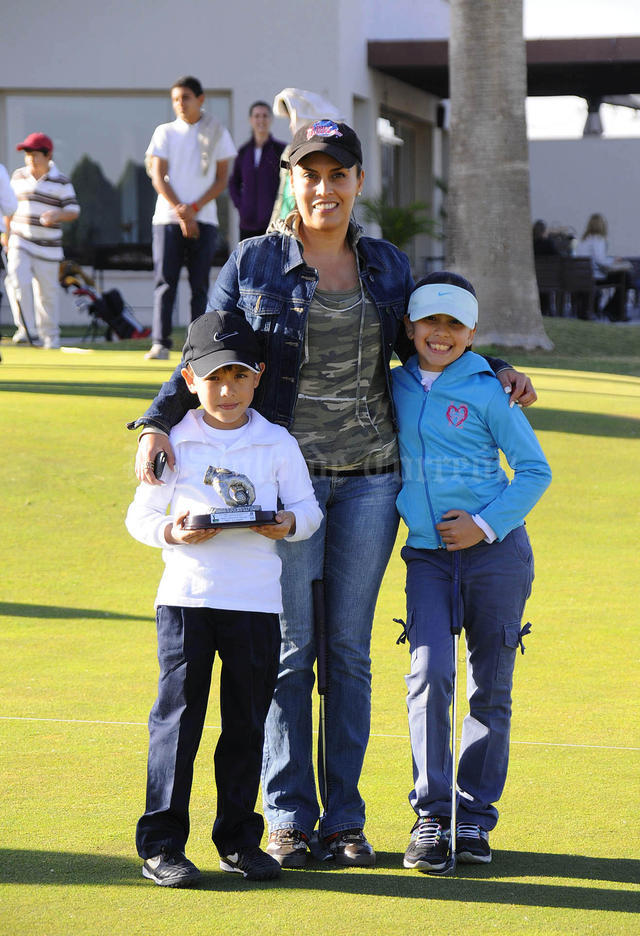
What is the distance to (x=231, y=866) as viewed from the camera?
12.7 feet

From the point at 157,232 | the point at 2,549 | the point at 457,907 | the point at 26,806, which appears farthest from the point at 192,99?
the point at 457,907

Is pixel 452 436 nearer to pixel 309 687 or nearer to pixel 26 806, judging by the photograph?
pixel 309 687

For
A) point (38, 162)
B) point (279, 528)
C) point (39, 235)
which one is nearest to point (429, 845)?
point (279, 528)

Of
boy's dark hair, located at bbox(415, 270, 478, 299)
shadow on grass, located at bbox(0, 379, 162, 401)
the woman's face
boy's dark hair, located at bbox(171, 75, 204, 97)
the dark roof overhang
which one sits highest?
the dark roof overhang

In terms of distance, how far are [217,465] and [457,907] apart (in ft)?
4.27

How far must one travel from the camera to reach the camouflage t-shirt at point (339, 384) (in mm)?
4039

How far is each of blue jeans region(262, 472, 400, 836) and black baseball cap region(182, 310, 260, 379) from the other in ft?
1.53

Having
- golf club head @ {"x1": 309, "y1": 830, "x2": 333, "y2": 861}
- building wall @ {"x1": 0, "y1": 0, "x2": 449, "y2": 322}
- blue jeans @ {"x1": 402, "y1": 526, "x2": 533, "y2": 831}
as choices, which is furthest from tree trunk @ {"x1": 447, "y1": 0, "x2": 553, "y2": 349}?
golf club head @ {"x1": 309, "y1": 830, "x2": 333, "y2": 861}

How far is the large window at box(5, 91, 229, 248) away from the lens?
22188 millimetres

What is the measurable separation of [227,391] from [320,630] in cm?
75

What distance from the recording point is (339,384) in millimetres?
4062

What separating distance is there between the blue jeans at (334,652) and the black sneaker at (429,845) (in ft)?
0.63

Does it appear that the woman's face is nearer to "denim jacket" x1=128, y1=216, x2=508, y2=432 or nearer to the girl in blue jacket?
"denim jacket" x1=128, y1=216, x2=508, y2=432

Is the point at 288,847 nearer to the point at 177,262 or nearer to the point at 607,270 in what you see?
the point at 177,262
